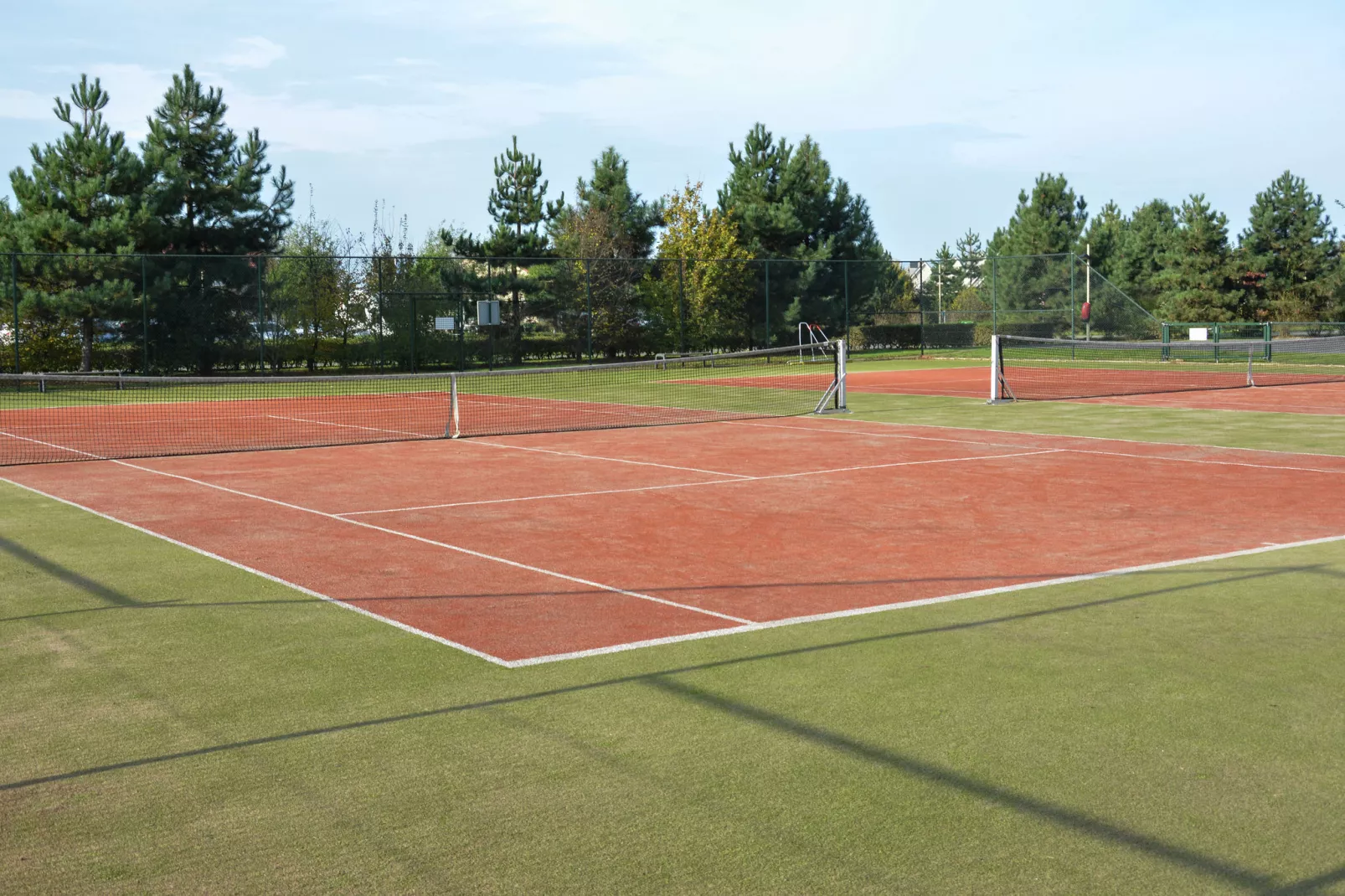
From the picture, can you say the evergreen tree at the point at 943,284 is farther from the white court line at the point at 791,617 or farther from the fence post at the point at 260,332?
the white court line at the point at 791,617

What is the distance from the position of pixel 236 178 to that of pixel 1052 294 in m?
25.2

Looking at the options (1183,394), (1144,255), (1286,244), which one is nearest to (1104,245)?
(1144,255)

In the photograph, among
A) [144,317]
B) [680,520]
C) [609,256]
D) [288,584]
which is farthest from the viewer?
[609,256]

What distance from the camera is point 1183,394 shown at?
920 inches

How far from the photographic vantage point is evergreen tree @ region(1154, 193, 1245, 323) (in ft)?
169

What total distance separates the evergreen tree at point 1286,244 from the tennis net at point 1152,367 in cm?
1501

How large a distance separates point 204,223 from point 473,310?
899 cm

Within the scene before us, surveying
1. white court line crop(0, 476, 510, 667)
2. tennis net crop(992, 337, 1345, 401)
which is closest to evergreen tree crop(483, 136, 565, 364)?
tennis net crop(992, 337, 1345, 401)

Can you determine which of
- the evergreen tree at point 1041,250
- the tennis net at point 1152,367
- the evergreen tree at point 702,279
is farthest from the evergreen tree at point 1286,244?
the evergreen tree at point 702,279

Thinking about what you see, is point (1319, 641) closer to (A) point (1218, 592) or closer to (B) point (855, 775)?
(A) point (1218, 592)

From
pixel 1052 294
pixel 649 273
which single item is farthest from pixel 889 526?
pixel 1052 294

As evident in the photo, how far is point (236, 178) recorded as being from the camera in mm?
37500

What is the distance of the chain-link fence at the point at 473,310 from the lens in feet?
102

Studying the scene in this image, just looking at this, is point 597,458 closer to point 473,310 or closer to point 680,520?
point 680,520
